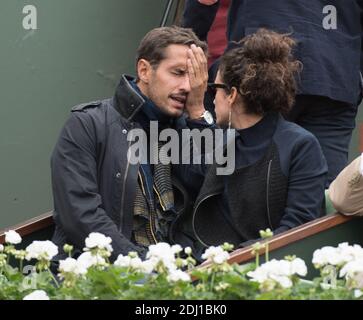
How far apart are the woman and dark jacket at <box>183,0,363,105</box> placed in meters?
0.27

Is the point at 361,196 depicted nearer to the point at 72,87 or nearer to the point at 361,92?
the point at 361,92

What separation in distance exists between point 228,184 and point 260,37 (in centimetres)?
A: 62

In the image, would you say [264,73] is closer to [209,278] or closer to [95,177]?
[95,177]

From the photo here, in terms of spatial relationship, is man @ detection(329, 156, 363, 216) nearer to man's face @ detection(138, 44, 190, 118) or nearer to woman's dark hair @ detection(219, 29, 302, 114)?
woman's dark hair @ detection(219, 29, 302, 114)

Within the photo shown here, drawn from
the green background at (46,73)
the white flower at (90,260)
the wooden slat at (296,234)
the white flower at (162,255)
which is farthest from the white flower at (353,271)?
the green background at (46,73)

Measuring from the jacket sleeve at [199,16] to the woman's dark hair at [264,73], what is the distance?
0.68 metres

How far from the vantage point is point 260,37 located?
15.4ft

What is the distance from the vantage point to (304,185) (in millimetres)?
4469

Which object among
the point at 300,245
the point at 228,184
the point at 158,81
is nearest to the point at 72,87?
the point at 158,81

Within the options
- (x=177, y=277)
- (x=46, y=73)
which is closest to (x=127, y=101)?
(x=46, y=73)

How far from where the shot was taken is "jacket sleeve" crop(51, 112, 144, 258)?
4523 millimetres

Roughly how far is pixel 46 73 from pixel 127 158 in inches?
73.8

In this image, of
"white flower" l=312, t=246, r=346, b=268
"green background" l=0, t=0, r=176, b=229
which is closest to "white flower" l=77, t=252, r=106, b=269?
"white flower" l=312, t=246, r=346, b=268
